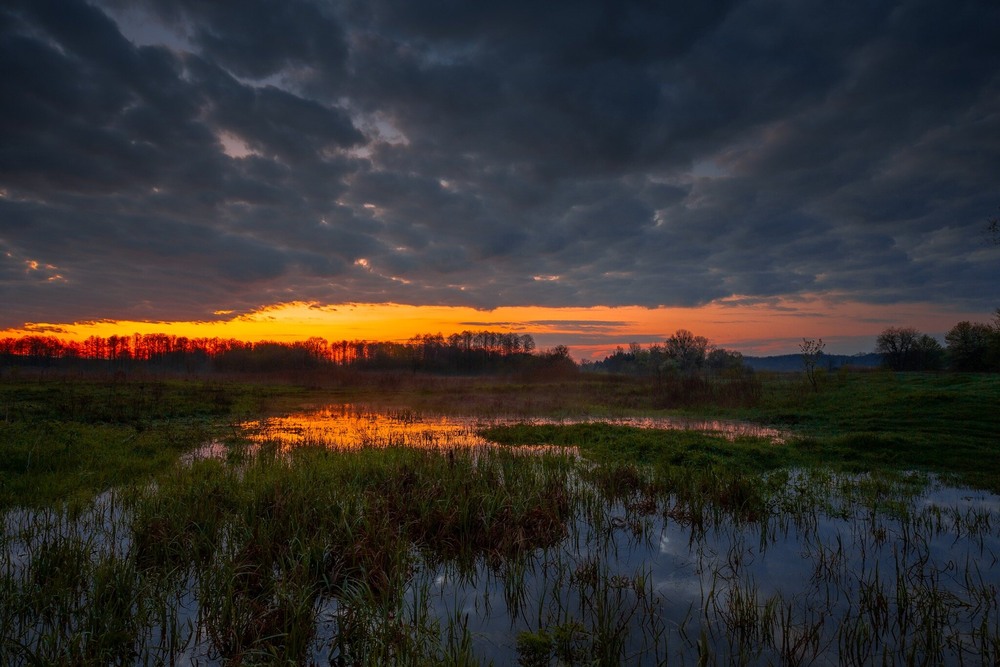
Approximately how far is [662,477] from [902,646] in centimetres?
620

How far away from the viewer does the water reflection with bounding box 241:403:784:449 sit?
1608 cm

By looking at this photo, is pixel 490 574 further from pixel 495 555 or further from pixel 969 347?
pixel 969 347

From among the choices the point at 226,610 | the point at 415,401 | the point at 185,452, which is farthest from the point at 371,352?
the point at 226,610

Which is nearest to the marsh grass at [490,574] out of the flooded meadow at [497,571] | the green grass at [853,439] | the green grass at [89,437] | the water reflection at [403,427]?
the flooded meadow at [497,571]

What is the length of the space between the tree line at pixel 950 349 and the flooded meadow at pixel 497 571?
182ft

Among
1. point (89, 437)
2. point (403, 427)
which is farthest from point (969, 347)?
point (89, 437)

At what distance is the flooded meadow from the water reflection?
5592 millimetres

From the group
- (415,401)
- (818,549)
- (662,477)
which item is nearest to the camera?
(818,549)

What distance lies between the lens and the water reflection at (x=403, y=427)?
16.1 meters

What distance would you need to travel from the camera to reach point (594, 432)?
56.9 ft

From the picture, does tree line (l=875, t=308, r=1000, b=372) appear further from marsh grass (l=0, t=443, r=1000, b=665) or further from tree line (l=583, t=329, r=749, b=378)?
marsh grass (l=0, t=443, r=1000, b=665)

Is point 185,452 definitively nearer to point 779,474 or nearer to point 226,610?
point 226,610

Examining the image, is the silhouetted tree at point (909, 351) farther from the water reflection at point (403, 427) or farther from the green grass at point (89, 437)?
the green grass at point (89, 437)

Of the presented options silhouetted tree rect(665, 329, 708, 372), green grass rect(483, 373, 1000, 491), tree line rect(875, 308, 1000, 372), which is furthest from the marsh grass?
silhouetted tree rect(665, 329, 708, 372)
